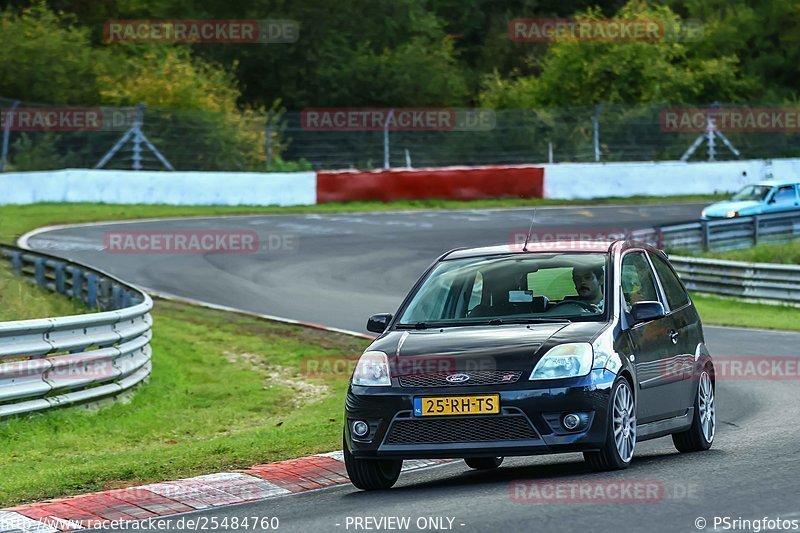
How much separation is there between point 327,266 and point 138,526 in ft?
66.6

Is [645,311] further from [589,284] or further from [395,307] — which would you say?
[395,307]

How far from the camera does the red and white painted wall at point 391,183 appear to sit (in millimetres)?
36562

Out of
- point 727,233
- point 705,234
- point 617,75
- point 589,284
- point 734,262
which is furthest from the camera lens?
point 617,75

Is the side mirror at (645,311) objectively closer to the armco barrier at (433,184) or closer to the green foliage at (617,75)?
the armco barrier at (433,184)

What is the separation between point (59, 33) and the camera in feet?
154

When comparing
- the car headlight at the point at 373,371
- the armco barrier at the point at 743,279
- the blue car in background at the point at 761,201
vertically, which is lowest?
the armco barrier at the point at 743,279

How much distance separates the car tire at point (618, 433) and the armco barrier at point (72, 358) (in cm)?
553

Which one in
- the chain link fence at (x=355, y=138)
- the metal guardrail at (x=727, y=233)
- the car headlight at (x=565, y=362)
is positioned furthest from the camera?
the chain link fence at (x=355, y=138)

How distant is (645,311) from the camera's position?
938cm

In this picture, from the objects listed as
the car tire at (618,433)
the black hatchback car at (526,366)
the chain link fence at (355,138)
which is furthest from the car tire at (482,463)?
the chain link fence at (355,138)

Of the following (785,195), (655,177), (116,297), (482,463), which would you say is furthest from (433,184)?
(482,463)

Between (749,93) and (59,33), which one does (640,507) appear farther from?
(749,93)

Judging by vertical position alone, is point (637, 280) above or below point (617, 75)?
below

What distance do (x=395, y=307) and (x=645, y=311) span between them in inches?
534
